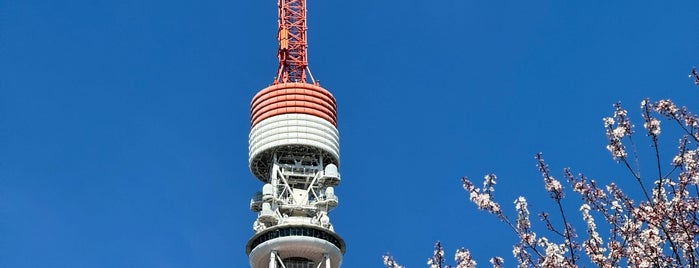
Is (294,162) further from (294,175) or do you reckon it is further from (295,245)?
(295,245)

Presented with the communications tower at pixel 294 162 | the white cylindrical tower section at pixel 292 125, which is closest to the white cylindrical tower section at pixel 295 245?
the communications tower at pixel 294 162

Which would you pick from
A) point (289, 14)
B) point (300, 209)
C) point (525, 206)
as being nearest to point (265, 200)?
point (300, 209)

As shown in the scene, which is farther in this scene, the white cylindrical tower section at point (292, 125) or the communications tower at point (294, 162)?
the white cylindrical tower section at point (292, 125)

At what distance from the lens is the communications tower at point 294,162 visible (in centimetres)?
10731

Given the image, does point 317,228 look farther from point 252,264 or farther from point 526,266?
point 526,266

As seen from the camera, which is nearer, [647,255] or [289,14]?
[647,255]

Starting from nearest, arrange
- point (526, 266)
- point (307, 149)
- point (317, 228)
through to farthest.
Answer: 1. point (526, 266)
2. point (317, 228)
3. point (307, 149)

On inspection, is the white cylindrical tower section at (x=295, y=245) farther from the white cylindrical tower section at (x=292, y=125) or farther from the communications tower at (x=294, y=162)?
the white cylindrical tower section at (x=292, y=125)

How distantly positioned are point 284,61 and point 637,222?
99764 millimetres

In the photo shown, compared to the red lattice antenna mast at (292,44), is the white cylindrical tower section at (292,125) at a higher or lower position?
lower

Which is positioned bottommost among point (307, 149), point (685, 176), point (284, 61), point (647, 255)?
point (647, 255)

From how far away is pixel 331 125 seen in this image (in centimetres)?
11700

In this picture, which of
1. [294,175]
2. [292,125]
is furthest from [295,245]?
[292,125]

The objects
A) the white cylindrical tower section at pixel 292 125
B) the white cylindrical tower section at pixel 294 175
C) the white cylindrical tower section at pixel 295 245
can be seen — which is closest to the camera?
the white cylindrical tower section at pixel 295 245
